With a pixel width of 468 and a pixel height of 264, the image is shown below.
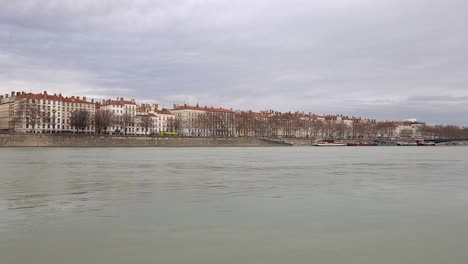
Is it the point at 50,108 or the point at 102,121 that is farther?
the point at 50,108

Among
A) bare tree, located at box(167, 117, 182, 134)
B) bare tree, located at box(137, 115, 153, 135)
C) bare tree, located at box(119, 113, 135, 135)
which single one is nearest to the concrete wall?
bare tree, located at box(119, 113, 135, 135)

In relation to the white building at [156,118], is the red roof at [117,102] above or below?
above

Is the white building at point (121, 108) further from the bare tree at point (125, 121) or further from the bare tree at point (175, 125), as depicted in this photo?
the bare tree at point (175, 125)

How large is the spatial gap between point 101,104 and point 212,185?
107 metres

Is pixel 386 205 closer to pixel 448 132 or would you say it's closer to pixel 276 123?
pixel 276 123

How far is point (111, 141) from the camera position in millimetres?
65938

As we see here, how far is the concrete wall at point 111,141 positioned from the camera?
57406 millimetres

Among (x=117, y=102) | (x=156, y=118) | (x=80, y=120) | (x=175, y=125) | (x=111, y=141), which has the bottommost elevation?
(x=111, y=141)

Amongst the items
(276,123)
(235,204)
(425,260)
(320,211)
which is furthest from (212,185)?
(276,123)

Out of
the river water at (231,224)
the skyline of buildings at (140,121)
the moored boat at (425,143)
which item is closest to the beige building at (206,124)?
the skyline of buildings at (140,121)

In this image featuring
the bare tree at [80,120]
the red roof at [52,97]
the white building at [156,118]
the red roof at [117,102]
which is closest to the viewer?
the bare tree at [80,120]

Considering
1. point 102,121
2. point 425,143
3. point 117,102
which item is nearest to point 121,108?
point 117,102

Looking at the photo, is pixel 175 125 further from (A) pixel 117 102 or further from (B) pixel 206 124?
(A) pixel 117 102

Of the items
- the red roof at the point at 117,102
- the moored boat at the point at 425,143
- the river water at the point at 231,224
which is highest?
the red roof at the point at 117,102
